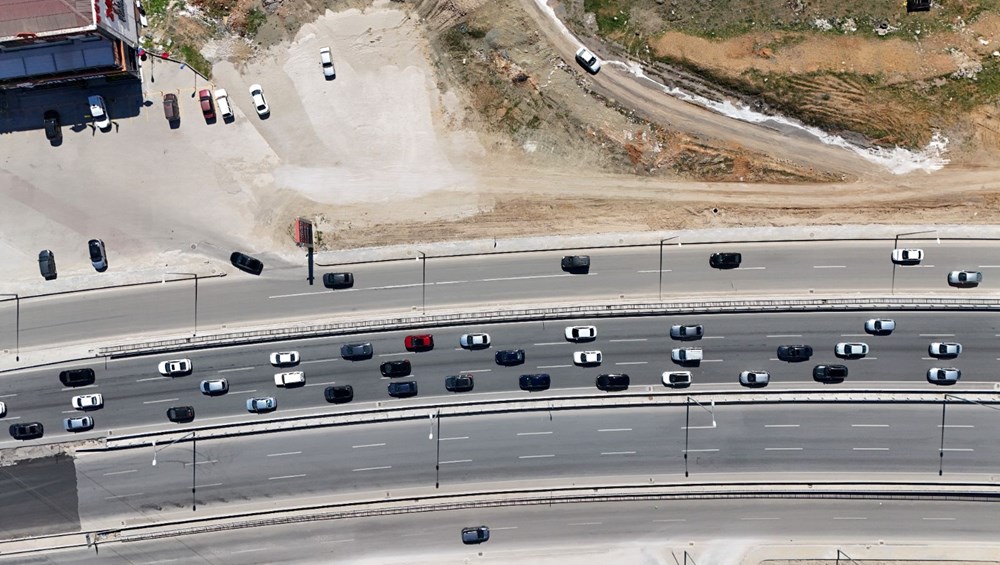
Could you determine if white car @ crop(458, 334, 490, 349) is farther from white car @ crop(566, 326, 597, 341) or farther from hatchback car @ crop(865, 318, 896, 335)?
hatchback car @ crop(865, 318, 896, 335)

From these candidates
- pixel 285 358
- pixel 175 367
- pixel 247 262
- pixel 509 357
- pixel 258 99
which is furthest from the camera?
pixel 258 99

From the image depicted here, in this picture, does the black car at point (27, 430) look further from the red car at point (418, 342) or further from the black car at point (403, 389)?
the red car at point (418, 342)

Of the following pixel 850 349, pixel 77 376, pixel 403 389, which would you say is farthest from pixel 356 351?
pixel 850 349

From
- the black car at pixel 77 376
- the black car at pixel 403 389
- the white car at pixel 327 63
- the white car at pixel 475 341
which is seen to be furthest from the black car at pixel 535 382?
the black car at pixel 77 376

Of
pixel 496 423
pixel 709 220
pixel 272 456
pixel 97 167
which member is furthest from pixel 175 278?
pixel 709 220

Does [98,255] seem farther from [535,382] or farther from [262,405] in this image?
[535,382]

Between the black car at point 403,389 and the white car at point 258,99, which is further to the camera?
the white car at point 258,99
